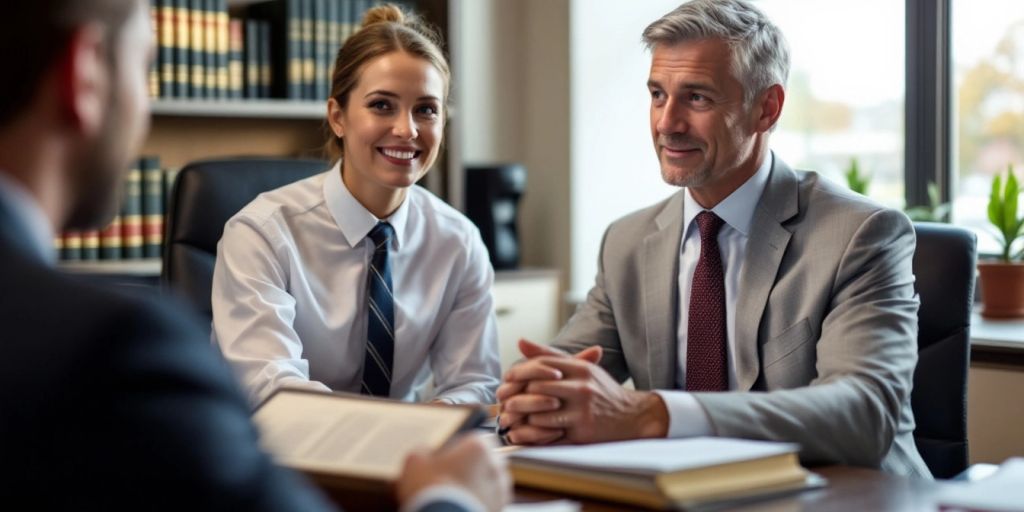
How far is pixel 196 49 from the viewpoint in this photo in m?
3.41

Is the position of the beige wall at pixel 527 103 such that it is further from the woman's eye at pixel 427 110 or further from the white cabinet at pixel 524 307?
the woman's eye at pixel 427 110

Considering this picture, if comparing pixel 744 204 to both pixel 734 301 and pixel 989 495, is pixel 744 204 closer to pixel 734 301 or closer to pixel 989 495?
pixel 734 301

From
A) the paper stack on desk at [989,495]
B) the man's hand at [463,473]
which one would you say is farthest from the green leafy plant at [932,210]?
the man's hand at [463,473]

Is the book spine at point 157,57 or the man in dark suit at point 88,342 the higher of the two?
the book spine at point 157,57

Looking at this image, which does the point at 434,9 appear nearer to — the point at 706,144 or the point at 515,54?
the point at 515,54

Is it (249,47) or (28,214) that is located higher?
(249,47)

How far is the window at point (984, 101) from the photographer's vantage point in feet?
11.3

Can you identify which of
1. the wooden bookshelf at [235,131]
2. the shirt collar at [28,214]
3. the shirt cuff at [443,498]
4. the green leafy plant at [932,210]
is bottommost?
the shirt cuff at [443,498]

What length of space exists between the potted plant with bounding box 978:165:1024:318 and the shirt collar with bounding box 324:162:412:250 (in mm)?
1621

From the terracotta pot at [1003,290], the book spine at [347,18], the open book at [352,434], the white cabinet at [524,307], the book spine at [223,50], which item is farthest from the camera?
the white cabinet at [524,307]

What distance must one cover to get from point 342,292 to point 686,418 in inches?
37.6

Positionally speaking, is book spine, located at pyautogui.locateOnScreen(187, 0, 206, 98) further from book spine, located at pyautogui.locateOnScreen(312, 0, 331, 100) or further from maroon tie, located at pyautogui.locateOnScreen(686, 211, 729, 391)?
maroon tie, located at pyautogui.locateOnScreen(686, 211, 729, 391)

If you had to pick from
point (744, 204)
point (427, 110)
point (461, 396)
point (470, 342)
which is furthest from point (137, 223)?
point (744, 204)

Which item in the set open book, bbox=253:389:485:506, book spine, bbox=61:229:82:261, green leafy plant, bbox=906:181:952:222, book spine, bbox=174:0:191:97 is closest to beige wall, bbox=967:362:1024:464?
green leafy plant, bbox=906:181:952:222
